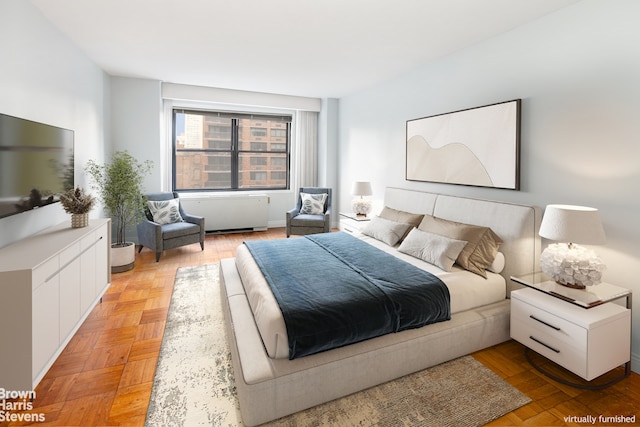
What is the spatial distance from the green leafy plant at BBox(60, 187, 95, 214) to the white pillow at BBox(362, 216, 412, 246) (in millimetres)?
2876

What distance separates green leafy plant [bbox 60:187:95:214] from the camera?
2881 mm

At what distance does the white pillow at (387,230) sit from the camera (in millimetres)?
3486

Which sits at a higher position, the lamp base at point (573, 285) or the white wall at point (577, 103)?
the white wall at point (577, 103)

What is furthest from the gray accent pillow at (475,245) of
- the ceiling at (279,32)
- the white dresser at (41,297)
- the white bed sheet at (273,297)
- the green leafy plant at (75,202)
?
the green leafy plant at (75,202)

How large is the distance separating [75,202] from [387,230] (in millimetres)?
3042

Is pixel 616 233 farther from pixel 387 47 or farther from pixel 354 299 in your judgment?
pixel 387 47

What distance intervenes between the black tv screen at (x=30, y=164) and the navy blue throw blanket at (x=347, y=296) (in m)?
1.78

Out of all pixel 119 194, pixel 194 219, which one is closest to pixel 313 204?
pixel 194 219

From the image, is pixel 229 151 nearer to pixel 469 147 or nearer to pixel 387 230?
pixel 387 230

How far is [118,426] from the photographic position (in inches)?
67.8

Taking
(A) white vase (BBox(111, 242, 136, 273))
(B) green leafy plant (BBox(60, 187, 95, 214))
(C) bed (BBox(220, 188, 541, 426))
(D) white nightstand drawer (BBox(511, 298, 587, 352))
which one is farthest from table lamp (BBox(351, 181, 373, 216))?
(B) green leafy plant (BBox(60, 187, 95, 214))

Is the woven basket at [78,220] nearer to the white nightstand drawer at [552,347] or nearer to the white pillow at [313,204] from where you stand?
the white pillow at [313,204]

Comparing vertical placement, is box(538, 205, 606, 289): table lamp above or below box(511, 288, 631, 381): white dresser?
above

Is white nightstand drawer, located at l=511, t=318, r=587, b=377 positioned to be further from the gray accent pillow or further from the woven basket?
the woven basket
